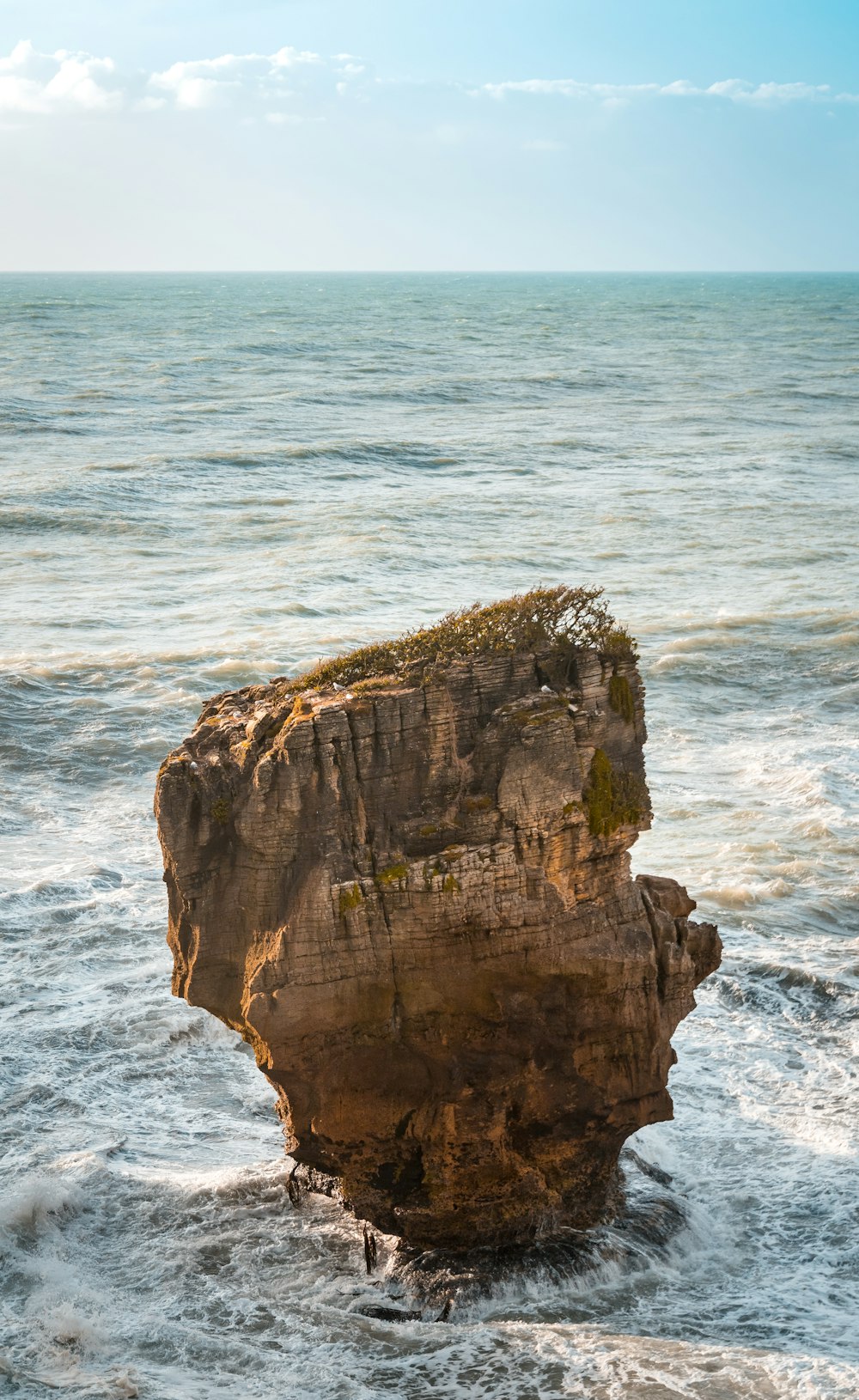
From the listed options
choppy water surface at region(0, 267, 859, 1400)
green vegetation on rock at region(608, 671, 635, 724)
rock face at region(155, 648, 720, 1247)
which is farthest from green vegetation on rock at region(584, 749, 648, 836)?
choppy water surface at region(0, 267, 859, 1400)

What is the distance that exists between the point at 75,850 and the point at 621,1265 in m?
11.3

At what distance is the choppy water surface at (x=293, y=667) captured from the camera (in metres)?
10.7

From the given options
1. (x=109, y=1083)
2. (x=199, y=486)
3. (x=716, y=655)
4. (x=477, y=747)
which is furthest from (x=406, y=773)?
(x=199, y=486)

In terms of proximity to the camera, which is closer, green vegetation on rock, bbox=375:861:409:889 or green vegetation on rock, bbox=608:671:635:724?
green vegetation on rock, bbox=375:861:409:889

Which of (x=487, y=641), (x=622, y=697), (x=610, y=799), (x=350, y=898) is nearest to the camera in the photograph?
(x=350, y=898)

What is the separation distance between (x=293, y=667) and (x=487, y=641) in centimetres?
1770

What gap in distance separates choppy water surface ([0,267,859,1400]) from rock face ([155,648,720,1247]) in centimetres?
100

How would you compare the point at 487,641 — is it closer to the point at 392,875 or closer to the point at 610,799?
the point at 610,799

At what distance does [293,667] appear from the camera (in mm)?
28984

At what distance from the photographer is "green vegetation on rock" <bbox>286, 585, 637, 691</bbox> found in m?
11.6

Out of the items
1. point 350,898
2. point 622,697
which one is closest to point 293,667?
point 622,697

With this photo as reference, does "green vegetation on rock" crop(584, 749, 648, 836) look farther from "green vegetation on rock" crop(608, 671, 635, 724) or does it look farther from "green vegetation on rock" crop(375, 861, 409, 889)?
"green vegetation on rock" crop(375, 861, 409, 889)

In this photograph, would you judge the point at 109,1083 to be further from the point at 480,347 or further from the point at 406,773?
the point at 480,347

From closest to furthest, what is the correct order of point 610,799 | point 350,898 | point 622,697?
point 350,898
point 610,799
point 622,697
